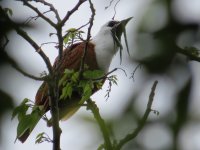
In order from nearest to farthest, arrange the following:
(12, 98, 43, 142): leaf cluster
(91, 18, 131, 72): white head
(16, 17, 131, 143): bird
A: 1. (12, 98, 43, 142): leaf cluster
2. (16, 17, 131, 143): bird
3. (91, 18, 131, 72): white head

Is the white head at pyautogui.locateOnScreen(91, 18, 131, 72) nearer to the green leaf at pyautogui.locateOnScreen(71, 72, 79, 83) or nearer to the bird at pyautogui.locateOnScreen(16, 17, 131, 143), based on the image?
the bird at pyautogui.locateOnScreen(16, 17, 131, 143)

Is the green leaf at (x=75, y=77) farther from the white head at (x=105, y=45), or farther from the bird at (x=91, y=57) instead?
the white head at (x=105, y=45)

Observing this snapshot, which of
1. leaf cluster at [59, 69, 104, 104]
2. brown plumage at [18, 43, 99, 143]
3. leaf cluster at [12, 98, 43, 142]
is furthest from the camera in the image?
brown plumage at [18, 43, 99, 143]

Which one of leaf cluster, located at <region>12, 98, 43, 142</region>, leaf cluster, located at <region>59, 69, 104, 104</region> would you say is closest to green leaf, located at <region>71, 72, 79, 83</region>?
leaf cluster, located at <region>59, 69, 104, 104</region>

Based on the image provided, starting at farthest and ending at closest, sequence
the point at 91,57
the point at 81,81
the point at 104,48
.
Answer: the point at 104,48 → the point at 91,57 → the point at 81,81

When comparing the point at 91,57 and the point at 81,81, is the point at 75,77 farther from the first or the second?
the point at 91,57

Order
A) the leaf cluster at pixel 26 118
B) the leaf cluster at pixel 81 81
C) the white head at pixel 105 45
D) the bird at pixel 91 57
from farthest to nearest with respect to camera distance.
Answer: the white head at pixel 105 45 < the bird at pixel 91 57 < the leaf cluster at pixel 81 81 < the leaf cluster at pixel 26 118

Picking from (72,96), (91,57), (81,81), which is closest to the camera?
(81,81)

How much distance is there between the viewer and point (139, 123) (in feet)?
2.89

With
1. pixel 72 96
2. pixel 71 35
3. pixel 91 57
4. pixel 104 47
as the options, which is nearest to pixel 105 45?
pixel 104 47

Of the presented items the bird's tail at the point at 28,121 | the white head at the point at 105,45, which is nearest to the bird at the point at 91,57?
the white head at the point at 105,45

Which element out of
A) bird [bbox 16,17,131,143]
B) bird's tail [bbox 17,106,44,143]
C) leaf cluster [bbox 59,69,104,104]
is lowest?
bird's tail [bbox 17,106,44,143]

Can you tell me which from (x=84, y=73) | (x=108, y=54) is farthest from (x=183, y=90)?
(x=108, y=54)

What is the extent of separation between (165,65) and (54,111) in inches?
46.2
